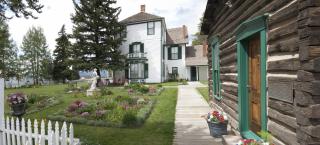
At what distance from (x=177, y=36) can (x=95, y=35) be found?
48.0 ft

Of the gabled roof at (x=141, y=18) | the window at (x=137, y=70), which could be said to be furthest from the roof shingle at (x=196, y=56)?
the gabled roof at (x=141, y=18)

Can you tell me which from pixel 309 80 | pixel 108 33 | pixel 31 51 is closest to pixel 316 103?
pixel 309 80

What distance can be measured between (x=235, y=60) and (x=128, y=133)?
372cm

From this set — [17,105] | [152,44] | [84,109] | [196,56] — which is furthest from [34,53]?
[17,105]

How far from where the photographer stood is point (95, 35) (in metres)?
29.0

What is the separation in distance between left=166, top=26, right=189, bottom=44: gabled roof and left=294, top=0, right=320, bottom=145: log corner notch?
3417 centimetres

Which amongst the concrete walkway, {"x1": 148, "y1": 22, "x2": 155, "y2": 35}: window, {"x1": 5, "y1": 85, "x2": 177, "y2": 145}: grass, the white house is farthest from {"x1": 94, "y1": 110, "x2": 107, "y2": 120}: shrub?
{"x1": 148, "y1": 22, "x2": 155, "y2": 35}: window

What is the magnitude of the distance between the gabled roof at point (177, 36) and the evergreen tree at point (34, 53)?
24.1 meters

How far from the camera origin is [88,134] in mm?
7359

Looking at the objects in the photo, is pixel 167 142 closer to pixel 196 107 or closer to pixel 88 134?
pixel 88 134

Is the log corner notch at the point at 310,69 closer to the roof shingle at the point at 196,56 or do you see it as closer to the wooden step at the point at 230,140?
the wooden step at the point at 230,140

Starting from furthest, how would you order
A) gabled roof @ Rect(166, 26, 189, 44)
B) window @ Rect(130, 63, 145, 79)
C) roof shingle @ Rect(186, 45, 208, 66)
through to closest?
gabled roof @ Rect(166, 26, 189, 44)
roof shingle @ Rect(186, 45, 208, 66)
window @ Rect(130, 63, 145, 79)

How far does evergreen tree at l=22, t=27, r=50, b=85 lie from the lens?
4694cm

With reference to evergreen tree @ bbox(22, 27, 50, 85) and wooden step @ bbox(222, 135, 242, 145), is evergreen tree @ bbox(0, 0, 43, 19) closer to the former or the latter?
wooden step @ bbox(222, 135, 242, 145)
